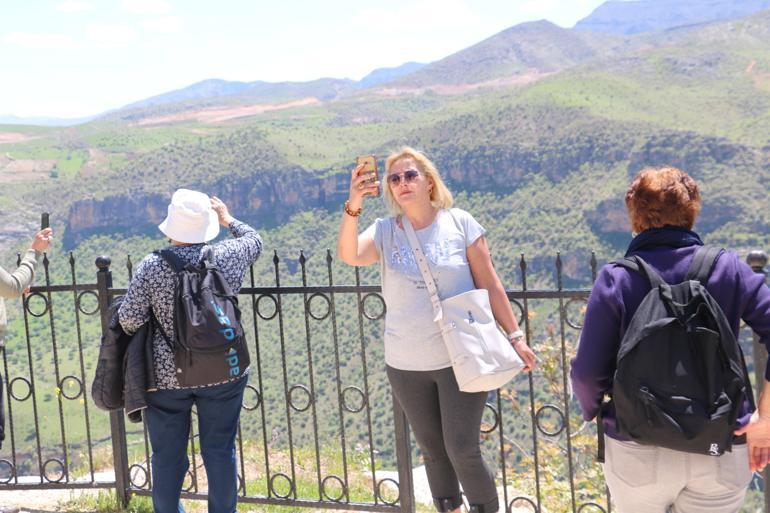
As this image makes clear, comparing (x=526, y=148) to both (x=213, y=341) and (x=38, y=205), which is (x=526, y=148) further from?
(x=213, y=341)

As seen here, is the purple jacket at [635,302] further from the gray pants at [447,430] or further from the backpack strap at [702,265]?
the gray pants at [447,430]

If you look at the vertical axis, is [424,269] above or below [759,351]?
above

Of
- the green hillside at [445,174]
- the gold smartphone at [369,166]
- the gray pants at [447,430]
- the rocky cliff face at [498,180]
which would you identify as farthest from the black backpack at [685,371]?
the rocky cliff face at [498,180]

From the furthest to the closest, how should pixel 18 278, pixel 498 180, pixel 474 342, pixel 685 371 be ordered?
pixel 498 180, pixel 18 278, pixel 474 342, pixel 685 371

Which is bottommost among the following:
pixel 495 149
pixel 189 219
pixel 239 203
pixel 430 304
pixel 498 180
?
pixel 239 203

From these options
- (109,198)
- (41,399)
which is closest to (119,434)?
(41,399)

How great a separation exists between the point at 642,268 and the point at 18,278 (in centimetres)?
259

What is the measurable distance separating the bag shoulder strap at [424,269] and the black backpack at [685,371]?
847 millimetres

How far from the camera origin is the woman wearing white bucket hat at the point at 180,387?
9.53ft

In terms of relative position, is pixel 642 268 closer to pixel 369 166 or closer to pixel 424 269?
pixel 424 269

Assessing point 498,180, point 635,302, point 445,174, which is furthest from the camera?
point 445,174

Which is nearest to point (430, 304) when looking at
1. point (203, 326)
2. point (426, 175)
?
point (426, 175)

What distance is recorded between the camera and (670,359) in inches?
78.0

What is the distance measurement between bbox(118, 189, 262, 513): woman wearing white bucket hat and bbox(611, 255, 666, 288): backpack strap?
158 cm
